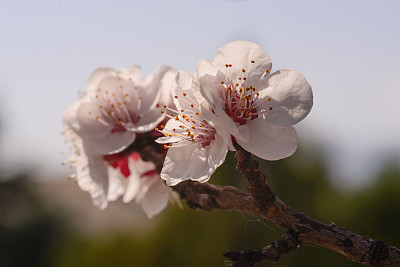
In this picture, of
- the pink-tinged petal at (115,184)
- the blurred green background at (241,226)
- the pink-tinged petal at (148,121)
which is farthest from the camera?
the blurred green background at (241,226)

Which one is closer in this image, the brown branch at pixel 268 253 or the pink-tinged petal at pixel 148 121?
the brown branch at pixel 268 253

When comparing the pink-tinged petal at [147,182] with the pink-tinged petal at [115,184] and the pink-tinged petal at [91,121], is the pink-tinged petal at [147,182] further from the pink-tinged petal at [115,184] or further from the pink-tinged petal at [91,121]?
the pink-tinged petal at [91,121]

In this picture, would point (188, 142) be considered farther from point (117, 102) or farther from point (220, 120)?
point (117, 102)

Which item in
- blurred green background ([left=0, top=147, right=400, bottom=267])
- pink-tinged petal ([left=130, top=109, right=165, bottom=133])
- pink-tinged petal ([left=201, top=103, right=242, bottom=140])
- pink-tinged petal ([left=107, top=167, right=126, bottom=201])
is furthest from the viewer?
blurred green background ([left=0, top=147, right=400, bottom=267])

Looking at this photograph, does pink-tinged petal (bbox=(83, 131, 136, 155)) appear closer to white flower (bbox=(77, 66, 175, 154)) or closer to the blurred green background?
white flower (bbox=(77, 66, 175, 154))

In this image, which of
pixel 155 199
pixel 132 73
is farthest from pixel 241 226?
pixel 132 73

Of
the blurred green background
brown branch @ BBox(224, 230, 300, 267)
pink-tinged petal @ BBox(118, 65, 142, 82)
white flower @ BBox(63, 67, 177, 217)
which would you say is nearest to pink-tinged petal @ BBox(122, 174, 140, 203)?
white flower @ BBox(63, 67, 177, 217)

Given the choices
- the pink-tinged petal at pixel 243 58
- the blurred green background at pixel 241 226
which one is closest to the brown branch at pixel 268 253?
the pink-tinged petal at pixel 243 58
